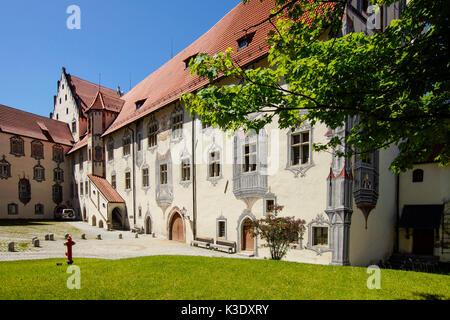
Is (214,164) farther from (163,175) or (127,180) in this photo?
(127,180)

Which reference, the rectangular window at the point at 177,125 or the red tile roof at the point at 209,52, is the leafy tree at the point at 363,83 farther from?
the rectangular window at the point at 177,125

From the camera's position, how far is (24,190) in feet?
106

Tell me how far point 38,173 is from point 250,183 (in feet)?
103

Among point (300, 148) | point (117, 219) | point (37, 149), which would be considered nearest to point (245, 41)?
point (300, 148)

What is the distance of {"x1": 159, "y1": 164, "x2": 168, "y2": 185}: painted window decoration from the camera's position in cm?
2061

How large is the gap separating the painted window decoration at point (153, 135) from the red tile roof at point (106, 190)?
7.12 meters

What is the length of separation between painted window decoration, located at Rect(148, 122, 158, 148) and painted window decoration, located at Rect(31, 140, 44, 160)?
20550 mm

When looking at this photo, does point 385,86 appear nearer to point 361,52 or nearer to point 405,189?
point 361,52

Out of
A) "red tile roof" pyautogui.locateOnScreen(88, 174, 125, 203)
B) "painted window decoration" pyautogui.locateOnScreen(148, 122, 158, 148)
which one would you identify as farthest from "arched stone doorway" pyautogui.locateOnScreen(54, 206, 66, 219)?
"painted window decoration" pyautogui.locateOnScreen(148, 122, 158, 148)

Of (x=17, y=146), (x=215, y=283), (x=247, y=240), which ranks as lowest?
(x=247, y=240)

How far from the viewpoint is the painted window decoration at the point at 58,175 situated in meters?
35.3

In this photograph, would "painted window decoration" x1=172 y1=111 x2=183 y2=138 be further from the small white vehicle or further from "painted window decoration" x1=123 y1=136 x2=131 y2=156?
the small white vehicle
